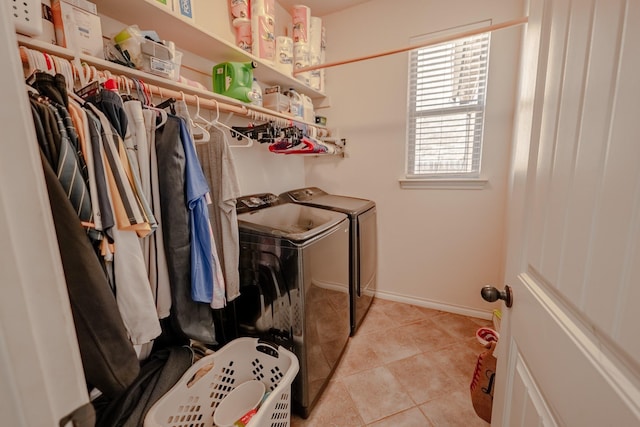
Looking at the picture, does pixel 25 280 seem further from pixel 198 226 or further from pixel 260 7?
pixel 260 7

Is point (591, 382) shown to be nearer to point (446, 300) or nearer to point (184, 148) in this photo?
point (184, 148)

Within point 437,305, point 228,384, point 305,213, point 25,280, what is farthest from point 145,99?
point 437,305

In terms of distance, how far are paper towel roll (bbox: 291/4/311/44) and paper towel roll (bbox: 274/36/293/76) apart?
0.19 meters

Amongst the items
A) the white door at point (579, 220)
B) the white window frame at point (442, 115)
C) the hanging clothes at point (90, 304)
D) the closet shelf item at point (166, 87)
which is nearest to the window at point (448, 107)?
the white window frame at point (442, 115)

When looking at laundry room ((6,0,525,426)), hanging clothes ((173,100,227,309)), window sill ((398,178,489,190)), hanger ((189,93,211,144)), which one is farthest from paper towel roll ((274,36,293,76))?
window sill ((398,178,489,190))

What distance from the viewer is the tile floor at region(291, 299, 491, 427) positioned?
55.6 inches

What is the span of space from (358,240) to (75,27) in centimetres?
184

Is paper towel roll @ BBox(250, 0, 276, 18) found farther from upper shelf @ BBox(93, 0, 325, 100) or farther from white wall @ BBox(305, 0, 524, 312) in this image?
white wall @ BBox(305, 0, 524, 312)

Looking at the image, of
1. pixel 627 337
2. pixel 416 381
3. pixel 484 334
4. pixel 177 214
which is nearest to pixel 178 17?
pixel 177 214

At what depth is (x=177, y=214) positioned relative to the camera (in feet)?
3.30

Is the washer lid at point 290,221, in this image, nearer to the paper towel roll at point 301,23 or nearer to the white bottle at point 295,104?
the white bottle at point 295,104

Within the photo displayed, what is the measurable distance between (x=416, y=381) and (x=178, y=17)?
236cm

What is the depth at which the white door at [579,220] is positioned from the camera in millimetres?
371

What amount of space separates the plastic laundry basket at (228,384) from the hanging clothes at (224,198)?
0.32 m
